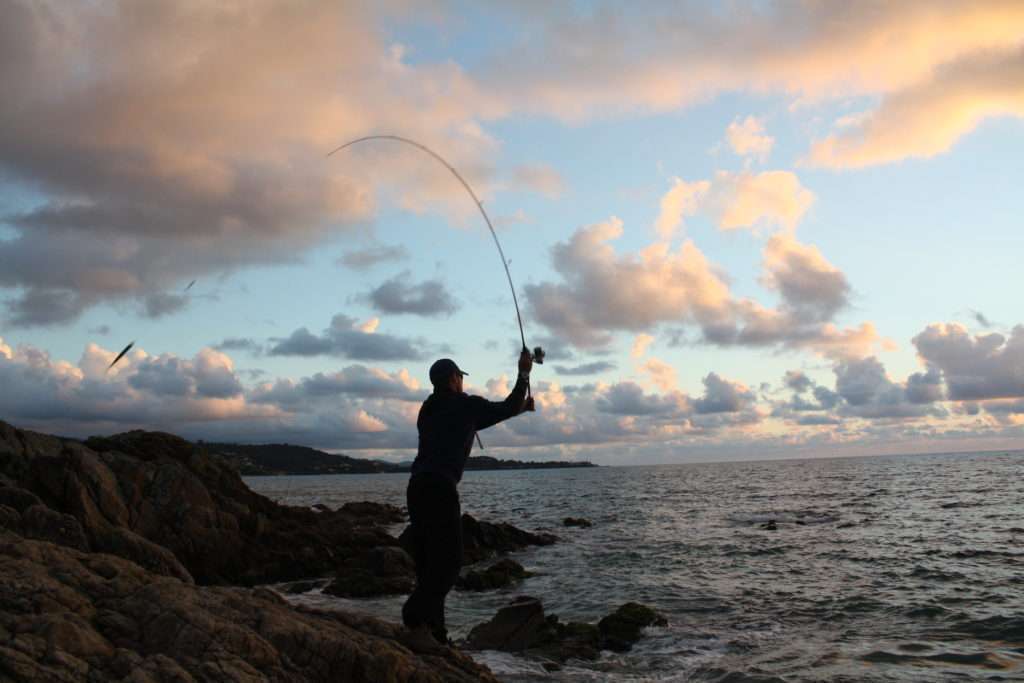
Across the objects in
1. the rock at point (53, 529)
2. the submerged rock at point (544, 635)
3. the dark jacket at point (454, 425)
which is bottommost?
the submerged rock at point (544, 635)

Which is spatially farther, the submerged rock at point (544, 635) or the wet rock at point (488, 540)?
the wet rock at point (488, 540)

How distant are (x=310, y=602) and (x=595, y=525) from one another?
23.8 meters

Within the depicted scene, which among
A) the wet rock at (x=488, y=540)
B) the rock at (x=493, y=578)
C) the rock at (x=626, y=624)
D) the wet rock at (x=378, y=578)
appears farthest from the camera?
the wet rock at (x=488, y=540)

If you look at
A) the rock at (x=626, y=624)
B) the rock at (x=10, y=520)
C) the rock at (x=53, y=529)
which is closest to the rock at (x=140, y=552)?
the rock at (x=53, y=529)

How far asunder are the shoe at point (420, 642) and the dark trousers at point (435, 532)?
0.31m

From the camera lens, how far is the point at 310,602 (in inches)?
661

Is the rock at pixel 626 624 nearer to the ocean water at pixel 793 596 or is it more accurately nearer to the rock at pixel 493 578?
the ocean water at pixel 793 596

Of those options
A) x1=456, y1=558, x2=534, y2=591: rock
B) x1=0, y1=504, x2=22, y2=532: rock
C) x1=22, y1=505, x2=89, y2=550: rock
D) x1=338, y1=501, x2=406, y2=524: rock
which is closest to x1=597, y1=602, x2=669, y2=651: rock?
x1=456, y1=558, x2=534, y2=591: rock

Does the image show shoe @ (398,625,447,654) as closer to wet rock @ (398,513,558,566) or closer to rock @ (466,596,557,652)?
rock @ (466,596,557,652)

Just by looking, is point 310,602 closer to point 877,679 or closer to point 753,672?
point 753,672

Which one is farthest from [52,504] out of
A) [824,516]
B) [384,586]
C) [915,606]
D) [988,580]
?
[824,516]

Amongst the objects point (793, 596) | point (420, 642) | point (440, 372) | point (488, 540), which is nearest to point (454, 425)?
point (440, 372)

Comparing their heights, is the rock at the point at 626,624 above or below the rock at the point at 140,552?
below

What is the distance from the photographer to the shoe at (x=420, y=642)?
6094 millimetres
